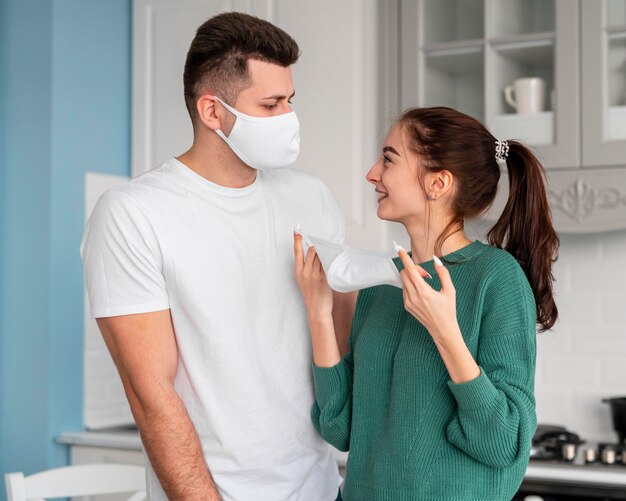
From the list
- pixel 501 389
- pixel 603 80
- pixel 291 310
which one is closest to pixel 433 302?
pixel 501 389

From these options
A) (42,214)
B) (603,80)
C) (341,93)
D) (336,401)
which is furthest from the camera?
(42,214)

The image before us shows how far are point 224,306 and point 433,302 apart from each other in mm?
427

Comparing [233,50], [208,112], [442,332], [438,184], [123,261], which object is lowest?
[442,332]

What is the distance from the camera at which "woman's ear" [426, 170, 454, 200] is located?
1486 millimetres

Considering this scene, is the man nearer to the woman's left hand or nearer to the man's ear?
the man's ear

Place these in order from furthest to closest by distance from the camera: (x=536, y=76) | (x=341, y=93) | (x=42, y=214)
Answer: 1. (x=42, y=214)
2. (x=341, y=93)
3. (x=536, y=76)

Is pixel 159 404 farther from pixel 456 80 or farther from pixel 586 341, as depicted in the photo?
pixel 586 341

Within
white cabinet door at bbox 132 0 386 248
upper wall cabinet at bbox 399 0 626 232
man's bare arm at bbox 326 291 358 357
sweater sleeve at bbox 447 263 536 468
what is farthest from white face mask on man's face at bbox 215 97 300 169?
white cabinet door at bbox 132 0 386 248

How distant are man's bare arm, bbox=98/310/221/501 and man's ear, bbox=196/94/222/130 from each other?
0.35 meters

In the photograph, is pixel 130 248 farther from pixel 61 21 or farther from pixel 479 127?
pixel 61 21

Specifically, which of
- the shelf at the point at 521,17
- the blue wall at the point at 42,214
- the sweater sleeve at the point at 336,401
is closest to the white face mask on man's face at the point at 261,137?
the sweater sleeve at the point at 336,401

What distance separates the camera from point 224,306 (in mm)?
1596

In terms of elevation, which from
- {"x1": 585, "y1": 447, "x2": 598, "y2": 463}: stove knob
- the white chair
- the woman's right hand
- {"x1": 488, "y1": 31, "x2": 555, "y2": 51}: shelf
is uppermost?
{"x1": 488, "y1": 31, "x2": 555, "y2": 51}: shelf

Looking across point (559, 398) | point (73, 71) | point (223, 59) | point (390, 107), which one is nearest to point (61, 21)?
point (73, 71)
